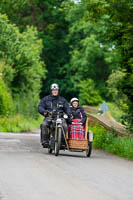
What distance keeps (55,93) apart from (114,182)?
21.0 ft

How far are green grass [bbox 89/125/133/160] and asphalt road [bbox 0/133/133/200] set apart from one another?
87cm

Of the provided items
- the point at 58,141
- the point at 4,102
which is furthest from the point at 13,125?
the point at 58,141

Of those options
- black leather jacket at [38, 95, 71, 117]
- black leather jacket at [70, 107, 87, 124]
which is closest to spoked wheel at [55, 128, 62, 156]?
black leather jacket at [38, 95, 71, 117]

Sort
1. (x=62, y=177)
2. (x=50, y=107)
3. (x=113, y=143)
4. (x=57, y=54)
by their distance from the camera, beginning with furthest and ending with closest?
1. (x=57, y=54)
2. (x=113, y=143)
3. (x=50, y=107)
4. (x=62, y=177)

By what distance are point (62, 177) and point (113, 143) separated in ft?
25.0

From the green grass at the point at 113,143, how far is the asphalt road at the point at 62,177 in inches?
34.2

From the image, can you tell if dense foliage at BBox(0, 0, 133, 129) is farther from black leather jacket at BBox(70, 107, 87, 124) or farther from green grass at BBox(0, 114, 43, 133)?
black leather jacket at BBox(70, 107, 87, 124)

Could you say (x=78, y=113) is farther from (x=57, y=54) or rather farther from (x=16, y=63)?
(x=57, y=54)

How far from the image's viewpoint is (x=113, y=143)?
63.2 feet

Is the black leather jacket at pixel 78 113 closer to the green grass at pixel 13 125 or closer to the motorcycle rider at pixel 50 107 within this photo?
the motorcycle rider at pixel 50 107

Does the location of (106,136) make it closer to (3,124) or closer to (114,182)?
(114,182)

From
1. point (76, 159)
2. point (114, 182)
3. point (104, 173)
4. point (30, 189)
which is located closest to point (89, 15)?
point (76, 159)

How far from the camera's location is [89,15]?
68.4 feet

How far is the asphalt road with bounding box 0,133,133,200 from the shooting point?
975 cm
